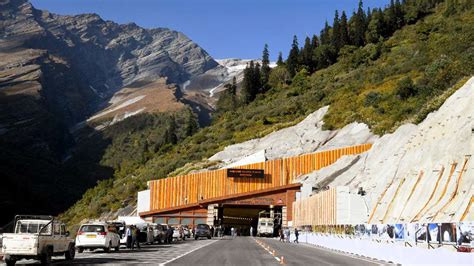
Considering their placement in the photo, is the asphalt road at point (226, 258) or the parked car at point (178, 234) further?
the parked car at point (178, 234)

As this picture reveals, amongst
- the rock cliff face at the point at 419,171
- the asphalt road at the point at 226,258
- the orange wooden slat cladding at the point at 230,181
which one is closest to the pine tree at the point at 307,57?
the rock cliff face at the point at 419,171

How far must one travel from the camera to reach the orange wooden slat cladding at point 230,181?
7819cm

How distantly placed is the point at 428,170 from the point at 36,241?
3039cm

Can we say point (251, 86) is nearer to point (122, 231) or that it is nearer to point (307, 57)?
point (307, 57)

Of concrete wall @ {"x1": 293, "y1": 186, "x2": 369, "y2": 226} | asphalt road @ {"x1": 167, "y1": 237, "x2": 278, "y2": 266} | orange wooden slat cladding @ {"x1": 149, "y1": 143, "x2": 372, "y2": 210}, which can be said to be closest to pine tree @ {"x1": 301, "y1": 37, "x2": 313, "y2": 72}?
orange wooden slat cladding @ {"x1": 149, "y1": 143, "x2": 372, "y2": 210}

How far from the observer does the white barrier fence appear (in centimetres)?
1844

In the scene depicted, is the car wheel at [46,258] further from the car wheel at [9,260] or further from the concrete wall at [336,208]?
the concrete wall at [336,208]

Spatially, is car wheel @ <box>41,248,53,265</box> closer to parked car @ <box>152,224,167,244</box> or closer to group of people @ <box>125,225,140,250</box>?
group of people @ <box>125,225,140,250</box>

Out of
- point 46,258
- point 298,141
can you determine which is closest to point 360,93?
point 298,141

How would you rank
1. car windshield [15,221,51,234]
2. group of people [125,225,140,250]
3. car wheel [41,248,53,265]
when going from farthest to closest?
group of people [125,225,140,250] < car windshield [15,221,51,234] < car wheel [41,248,53,265]

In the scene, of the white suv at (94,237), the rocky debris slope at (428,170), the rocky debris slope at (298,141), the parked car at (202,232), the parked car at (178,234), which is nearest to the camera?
the white suv at (94,237)

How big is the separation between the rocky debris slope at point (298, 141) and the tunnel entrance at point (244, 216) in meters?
7.37

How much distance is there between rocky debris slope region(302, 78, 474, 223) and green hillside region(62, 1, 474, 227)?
200 inches

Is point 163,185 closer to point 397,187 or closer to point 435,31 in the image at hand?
point 397,187
